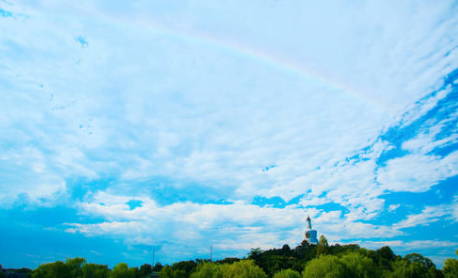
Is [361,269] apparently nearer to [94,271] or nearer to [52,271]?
[94,271]

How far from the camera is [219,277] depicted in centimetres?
6644

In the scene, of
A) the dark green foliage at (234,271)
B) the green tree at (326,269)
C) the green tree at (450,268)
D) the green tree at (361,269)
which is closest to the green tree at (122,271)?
the dark green foliage at (234,271)

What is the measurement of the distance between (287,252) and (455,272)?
239 feet

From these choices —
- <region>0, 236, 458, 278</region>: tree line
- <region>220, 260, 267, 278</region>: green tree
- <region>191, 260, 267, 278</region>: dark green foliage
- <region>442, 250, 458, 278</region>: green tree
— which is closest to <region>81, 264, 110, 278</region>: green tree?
<region>0, 236, 458, 278</region>: tree line

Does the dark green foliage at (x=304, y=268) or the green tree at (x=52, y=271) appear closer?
the dark green foliage at (x=304, y=268)

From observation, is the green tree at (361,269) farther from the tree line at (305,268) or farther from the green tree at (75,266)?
the green tree at (75,266)

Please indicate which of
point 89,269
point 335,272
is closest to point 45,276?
point 89,269

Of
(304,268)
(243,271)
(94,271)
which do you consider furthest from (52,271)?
(304,268)

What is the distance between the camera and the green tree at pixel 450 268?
209ft

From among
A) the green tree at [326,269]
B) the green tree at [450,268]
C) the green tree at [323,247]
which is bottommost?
the green tree at [450,268]

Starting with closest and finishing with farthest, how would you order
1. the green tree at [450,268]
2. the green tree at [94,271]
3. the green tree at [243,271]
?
the green tree at [243,271] < the green tree at [450,268] < the green tree at [94,271]

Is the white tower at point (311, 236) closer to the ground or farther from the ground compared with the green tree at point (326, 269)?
farther from the ground

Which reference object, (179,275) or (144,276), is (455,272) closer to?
(179,275)

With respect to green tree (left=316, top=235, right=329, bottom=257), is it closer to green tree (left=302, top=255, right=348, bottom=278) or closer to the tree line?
the tree line
